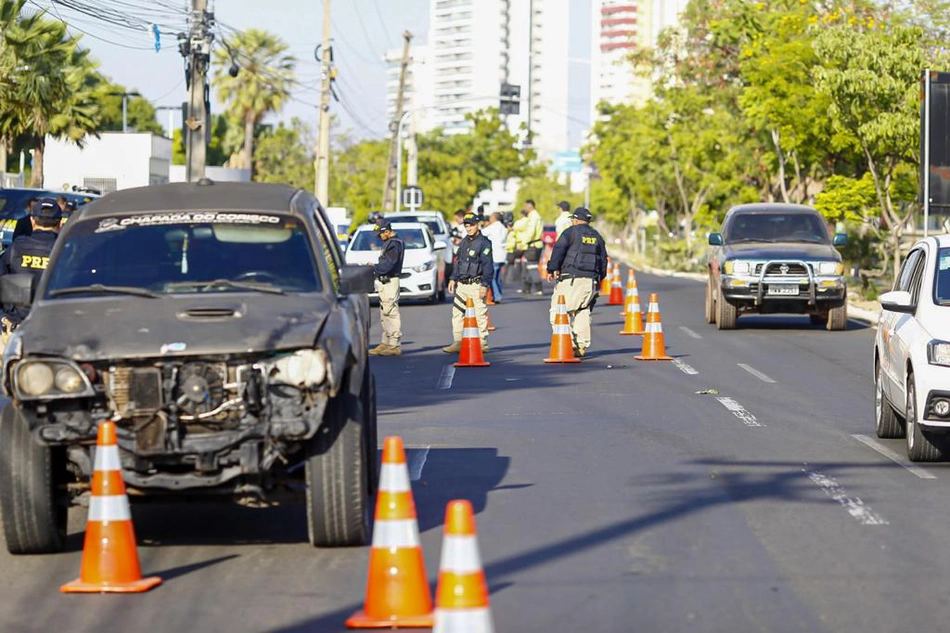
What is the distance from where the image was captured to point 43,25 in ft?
151

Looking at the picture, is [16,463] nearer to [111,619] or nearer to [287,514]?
[111,619]

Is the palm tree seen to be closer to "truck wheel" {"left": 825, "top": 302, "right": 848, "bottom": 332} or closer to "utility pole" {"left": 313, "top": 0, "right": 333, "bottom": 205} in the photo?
"utility pole" {"left": 313, "top": 0, "right": 333, "bottom": 205}

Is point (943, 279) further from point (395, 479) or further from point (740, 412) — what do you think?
point (395, 479)

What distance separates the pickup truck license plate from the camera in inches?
990

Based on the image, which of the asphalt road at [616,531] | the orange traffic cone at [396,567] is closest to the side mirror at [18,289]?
the asphalt road at [616,531]

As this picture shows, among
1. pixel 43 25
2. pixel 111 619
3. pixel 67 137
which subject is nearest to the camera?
pixel 111 619

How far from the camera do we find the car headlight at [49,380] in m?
7.85

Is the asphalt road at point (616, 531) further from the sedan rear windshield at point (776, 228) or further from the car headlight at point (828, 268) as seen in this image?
the sedan rear windshield at point (776, 228)

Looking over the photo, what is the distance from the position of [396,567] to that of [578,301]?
13.7m

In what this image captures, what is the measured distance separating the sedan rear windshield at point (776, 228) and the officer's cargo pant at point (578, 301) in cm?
664

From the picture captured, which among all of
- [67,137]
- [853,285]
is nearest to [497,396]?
[853,285]

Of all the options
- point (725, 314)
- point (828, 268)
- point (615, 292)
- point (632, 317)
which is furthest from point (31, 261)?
point (615, 292)

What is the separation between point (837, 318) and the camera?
85.3 ft

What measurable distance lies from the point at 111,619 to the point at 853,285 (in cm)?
3497
